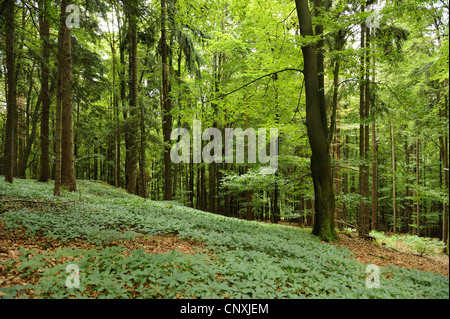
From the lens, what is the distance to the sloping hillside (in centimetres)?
281

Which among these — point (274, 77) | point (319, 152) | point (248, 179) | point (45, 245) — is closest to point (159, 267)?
point (45, 245)

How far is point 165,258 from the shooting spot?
140 inches

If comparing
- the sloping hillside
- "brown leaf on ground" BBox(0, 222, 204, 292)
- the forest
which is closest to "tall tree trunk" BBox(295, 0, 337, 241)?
the forest

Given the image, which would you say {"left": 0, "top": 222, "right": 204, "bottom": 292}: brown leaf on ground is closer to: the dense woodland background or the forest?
the forest

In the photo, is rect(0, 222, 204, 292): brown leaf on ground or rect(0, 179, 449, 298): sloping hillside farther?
rect(0, 222, 204, 292): brown leaf on ground

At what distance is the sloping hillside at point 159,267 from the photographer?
2811 mm

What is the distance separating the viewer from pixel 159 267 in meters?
3.35

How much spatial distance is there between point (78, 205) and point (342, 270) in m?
7.00

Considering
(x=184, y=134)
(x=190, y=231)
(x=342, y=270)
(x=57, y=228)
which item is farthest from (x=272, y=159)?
(x=184, y=134)

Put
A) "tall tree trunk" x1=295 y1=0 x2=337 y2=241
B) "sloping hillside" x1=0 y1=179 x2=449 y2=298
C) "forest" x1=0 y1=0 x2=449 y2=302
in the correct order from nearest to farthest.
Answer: "sloping hillside" x1=0 y1=179 x2=449 y2=298, "forest" x1=0 y1=0 x2=449 y2=302, "tall tree trunk" x1=295 y1=0 x2=337 y2=241

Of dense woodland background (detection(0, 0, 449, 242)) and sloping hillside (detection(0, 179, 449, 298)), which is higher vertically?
dense woodland background (detection(0, 0, 449, 242))

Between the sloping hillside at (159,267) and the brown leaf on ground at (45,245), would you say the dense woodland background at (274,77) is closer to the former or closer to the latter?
the sloping hillside at (159,267)
